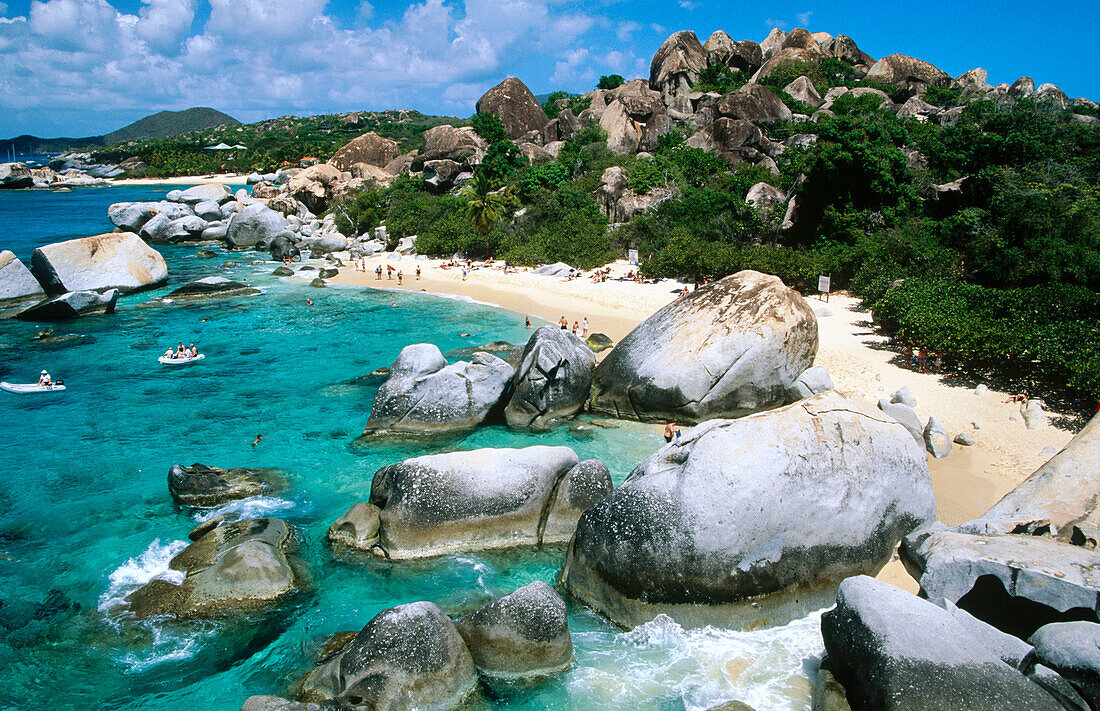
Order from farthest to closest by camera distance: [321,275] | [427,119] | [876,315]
→ 1. [427,119]
2. [321,275]
3. [876,315]

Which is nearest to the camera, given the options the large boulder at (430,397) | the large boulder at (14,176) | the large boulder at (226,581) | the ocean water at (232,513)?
the ocean water at (232,513)

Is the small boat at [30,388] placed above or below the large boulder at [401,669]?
below

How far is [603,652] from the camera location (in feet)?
30.6

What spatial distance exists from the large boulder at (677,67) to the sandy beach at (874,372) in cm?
2686

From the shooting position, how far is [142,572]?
37.5 ft

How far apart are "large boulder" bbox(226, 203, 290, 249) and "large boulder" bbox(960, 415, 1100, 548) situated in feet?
157


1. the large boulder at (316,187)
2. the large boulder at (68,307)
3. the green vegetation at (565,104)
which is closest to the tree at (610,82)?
the green vegetation at (565,104)

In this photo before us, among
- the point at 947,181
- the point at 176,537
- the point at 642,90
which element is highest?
the point at 642,90

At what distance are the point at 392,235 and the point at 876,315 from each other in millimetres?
32398

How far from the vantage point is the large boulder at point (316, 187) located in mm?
57719

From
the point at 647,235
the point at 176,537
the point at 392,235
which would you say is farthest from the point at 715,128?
the point at 176,537

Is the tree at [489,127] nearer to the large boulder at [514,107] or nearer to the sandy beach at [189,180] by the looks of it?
the large boulder at [514,107]

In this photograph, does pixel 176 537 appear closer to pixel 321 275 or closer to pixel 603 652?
pixel 603 652

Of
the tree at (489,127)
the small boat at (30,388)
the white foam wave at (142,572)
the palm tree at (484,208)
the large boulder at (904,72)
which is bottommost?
the white foam wave at (142,572)
